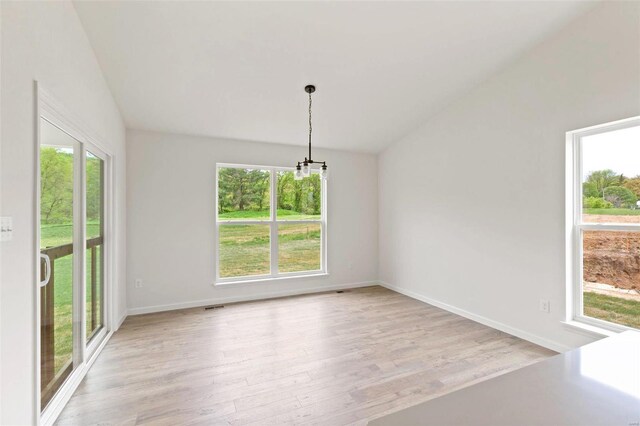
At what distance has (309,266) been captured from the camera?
513 cm

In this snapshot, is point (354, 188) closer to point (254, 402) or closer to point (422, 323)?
point (422, 323)

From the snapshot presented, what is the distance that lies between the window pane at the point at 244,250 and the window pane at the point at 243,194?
0.61ft

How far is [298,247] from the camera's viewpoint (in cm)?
505

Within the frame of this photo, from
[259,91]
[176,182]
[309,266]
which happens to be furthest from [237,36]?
[309,266]

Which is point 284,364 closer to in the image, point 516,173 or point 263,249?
point 263,249

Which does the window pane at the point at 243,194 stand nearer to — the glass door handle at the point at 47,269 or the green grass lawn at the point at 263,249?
the green grass lawn at the point at 263,249

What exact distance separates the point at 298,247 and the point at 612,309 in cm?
381

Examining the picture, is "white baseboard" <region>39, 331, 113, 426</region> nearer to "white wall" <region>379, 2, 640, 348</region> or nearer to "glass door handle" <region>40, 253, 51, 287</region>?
"glass door handle" <region>40, 253, 51, 287</region>

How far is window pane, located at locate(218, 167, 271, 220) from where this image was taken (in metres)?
4.53

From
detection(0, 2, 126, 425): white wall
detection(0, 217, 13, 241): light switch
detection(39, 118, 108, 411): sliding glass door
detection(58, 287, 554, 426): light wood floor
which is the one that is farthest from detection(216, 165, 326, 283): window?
detection(0, 217, 13, 241): light switch

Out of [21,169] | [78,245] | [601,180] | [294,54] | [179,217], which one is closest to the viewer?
[21,169]

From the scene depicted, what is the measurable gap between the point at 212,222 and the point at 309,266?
5.74 feet

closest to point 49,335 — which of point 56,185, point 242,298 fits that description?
point 56,185

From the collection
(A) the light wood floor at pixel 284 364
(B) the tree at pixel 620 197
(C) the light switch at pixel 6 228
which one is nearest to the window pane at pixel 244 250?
(A) the light wood floor at pixel 284 364
